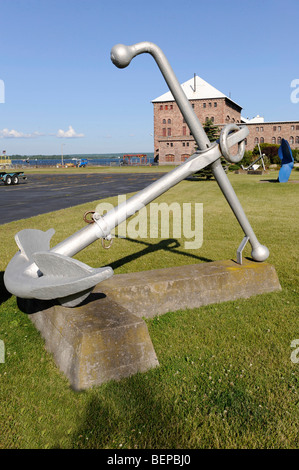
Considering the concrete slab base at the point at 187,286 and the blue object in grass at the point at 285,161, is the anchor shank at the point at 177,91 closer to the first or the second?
the concrete slab base at the point at 187,286

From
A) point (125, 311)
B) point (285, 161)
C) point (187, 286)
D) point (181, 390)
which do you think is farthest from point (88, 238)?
point (285, 161)

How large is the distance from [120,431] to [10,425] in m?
0.75

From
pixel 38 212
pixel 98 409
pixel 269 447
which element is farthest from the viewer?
pixel 38 212

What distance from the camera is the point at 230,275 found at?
471cm

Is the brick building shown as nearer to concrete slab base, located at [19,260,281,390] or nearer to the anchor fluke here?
concrete slab base, located at [19,260,281,390]

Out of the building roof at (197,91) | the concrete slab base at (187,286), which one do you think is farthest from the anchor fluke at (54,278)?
the building roof at (197,91)

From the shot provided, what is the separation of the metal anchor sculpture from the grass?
76 cm

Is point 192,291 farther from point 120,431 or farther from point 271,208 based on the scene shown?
point 271,208

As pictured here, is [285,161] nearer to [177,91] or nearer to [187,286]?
[187,286]

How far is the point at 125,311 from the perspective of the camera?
3.43m

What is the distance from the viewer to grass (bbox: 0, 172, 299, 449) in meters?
2.46

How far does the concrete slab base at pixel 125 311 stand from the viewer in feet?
9.84

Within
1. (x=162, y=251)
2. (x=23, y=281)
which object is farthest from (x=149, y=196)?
(x=162, y=251)

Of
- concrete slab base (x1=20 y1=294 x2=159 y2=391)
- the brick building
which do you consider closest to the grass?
concrete slab base (x1=20 y1=294 x2=159 y2=391)
